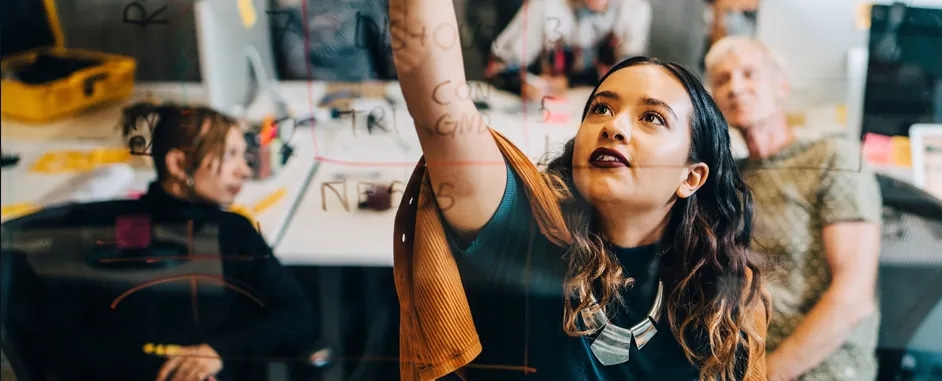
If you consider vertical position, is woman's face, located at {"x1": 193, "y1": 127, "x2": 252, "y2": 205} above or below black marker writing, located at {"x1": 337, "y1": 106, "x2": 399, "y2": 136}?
below

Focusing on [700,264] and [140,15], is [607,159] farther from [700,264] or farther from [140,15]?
[140,15]

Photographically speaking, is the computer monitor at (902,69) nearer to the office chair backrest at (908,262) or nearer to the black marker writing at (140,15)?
the office chair backrest at (908,262)

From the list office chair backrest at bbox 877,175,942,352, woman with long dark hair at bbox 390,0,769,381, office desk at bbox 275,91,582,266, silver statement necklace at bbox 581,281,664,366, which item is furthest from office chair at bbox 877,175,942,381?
office desk at bbox 275,91,582,266

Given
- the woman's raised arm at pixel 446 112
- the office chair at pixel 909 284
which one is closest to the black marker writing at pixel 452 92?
the woman's raised arm at pixel 446 112

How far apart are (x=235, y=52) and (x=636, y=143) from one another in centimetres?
42

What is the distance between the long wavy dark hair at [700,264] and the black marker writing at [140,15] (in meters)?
0.44

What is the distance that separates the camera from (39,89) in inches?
31.2

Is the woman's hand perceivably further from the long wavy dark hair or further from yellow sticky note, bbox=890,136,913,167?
yellow sticky note, bbox=890,136,913,167

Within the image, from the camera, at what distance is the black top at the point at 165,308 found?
2.55 ft

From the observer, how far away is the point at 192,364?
806 mm

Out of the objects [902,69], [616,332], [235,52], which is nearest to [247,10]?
[235,52]

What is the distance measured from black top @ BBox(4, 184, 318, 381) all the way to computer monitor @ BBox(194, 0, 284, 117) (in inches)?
5.2

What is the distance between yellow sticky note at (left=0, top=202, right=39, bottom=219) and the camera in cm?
81

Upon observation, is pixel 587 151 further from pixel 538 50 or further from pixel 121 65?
pixel 121 65
